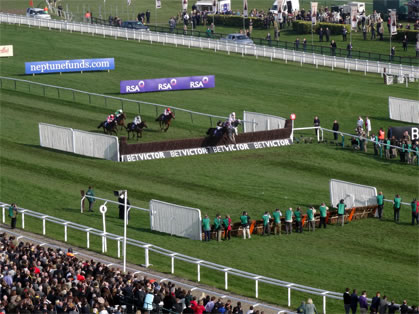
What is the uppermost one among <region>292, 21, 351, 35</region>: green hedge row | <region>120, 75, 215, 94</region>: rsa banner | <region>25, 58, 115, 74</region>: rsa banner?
<region>292, 21, 351, 35</region>: green hedge row

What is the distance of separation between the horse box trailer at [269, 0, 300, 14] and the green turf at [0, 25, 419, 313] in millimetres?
14428

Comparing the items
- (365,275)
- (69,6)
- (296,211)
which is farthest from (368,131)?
(69,6)

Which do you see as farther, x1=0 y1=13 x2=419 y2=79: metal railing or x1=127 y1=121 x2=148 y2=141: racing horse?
x1=0 y1=13 x2=419 y2=79: metal railing

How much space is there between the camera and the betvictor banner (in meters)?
43.7

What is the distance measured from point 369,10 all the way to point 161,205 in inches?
2487

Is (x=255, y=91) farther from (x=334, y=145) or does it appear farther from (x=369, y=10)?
(x=369, y=10)

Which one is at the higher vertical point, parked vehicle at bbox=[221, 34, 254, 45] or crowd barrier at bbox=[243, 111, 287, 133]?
parked vehicle at bbox=[221, 34, 254, 45]

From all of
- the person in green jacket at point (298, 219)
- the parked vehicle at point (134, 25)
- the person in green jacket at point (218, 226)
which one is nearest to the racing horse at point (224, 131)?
the person in green jacket at point (298, 219)

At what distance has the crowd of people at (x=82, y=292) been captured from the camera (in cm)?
2261

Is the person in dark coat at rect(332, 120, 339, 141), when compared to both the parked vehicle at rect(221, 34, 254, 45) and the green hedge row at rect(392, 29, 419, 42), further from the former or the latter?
the green hedge row at rect(392, 29, 419, 42)

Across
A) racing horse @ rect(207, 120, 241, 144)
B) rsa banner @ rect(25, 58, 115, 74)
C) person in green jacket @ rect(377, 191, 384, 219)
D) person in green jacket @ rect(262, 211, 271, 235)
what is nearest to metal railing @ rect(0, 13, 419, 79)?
rsa banner @ rect(25, 58, 115, 74)

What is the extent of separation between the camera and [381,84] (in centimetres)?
6181

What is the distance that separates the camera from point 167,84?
194 ft

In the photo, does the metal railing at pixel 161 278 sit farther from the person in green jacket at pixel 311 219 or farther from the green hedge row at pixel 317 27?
the green hedge row at pixel 317 27
